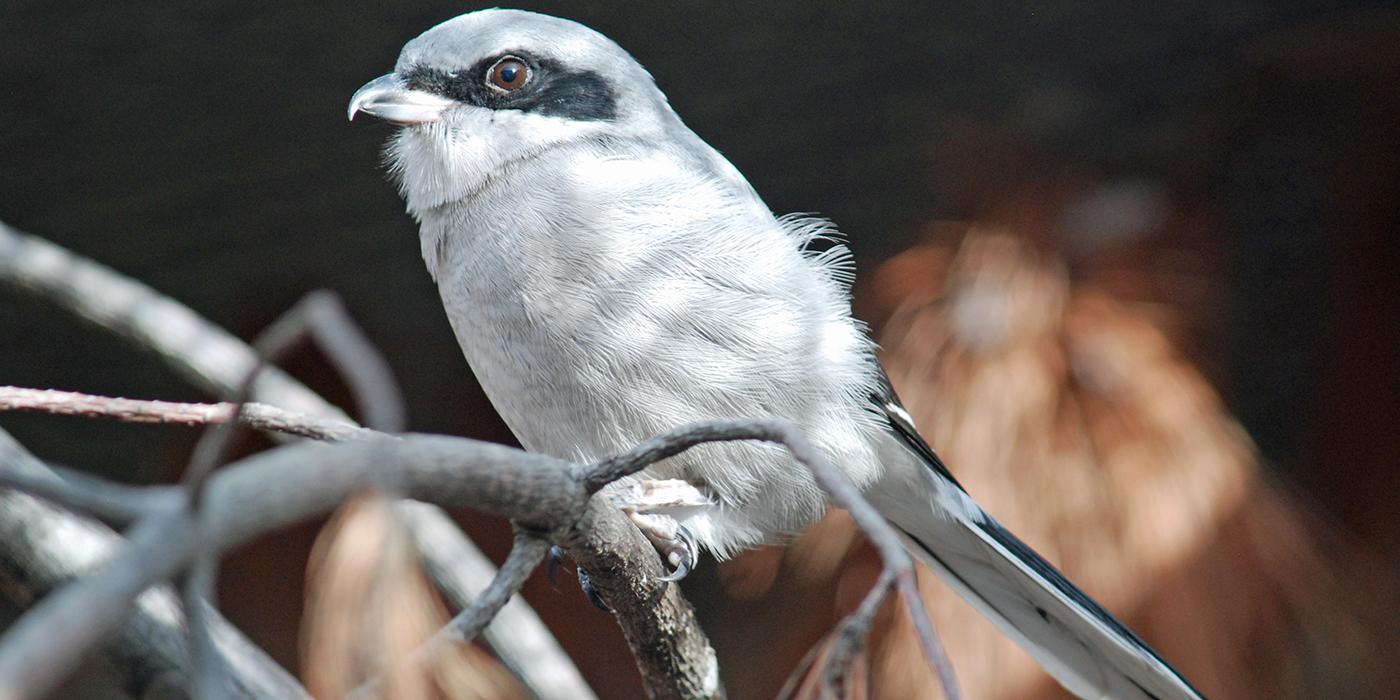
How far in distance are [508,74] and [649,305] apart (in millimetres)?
466

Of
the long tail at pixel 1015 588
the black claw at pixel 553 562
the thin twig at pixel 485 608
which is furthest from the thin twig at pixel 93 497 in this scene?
the long tail at pixel 1015 588

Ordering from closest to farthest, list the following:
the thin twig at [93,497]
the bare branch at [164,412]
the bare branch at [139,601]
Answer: the thin twig at [93,497], the bare branch at [164,412], the bare branch at [139,601]

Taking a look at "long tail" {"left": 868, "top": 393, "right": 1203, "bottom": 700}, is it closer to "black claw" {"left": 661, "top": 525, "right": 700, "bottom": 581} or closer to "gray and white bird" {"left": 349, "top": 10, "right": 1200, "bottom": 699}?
"gray and white bird" {"left": 349, "top": 10, "right": 1200, "bottom": 699}

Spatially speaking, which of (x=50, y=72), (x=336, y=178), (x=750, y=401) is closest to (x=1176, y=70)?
(x=750, y=401)

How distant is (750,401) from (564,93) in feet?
1.88

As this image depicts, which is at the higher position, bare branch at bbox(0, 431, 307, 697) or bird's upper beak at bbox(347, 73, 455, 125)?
bird's upper beak at bbox(347, 73, 455, 125)

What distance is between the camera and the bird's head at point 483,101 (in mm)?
1745

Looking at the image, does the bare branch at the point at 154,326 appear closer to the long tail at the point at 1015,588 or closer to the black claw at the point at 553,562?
the black claw at the point at 553,562

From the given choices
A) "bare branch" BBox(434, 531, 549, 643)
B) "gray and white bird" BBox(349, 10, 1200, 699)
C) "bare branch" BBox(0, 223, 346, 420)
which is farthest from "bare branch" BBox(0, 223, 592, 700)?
"bare branch" BBox(434, 531, 549, 643)

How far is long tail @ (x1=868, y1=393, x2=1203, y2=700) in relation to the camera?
5.64 ft

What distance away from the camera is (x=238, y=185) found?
2.86 meters

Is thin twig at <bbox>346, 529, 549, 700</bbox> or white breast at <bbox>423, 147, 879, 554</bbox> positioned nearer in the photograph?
thin twig at <bbox>346, 529, 549, 700</bbox>

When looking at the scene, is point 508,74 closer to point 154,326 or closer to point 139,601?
point 154,326

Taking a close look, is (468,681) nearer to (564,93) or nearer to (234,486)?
(564,93)
